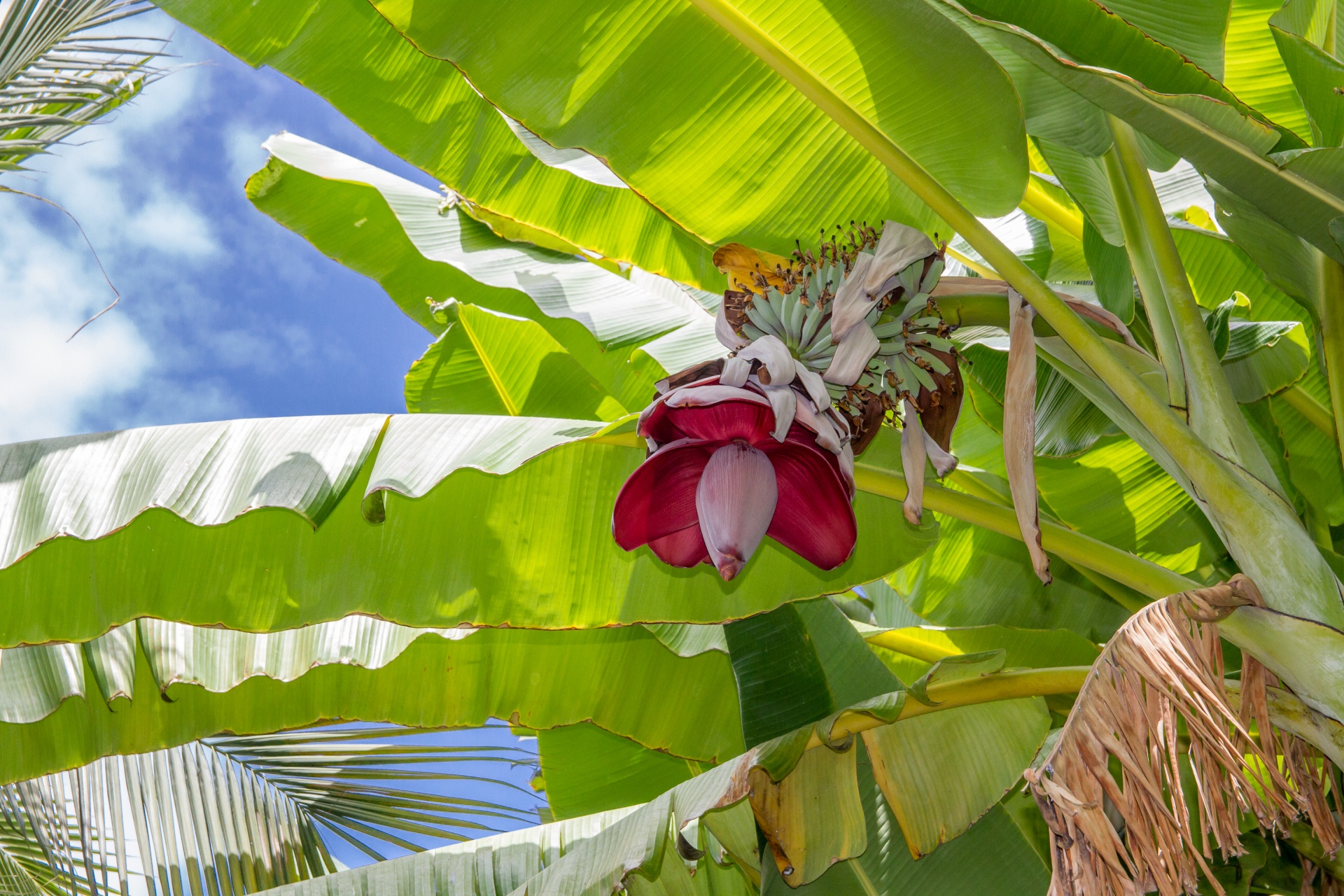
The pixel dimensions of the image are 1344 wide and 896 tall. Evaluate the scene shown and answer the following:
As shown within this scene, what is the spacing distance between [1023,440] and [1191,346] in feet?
0.80

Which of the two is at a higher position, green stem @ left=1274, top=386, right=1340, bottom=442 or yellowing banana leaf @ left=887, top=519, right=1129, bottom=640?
green stem @ left=1274, top=386, right=1340, bottom=442

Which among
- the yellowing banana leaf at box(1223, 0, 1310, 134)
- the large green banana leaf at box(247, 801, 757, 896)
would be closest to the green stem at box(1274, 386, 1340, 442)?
the yellowing banana leaf at box(1223, 0, 1310, 134)

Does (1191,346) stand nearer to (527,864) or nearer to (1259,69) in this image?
(1259,69)

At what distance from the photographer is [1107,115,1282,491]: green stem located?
3.51ft

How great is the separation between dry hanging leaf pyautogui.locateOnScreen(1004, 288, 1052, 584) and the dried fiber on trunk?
175mm

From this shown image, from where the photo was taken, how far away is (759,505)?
100 centimetres

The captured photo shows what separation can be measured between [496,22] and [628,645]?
998mm

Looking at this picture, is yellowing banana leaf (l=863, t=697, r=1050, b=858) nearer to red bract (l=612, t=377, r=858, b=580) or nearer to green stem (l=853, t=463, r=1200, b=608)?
green stem (l=853, t=463, r=1200, b=608)

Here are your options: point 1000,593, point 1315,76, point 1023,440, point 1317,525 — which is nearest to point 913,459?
point 1023,440

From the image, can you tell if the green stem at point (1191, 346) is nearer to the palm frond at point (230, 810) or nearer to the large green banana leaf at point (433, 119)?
the large green banana leaf at point (433, 119)

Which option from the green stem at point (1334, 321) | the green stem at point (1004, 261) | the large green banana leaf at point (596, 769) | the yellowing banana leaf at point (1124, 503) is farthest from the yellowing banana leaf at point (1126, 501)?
the large green banana leaf at point (596, 769)

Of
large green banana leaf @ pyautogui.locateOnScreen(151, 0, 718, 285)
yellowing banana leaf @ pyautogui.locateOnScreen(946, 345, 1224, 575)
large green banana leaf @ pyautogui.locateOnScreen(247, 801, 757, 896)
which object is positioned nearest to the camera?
large green banana leaf @ pyautogui.locateOnScreen(247, 801, 757, 896)

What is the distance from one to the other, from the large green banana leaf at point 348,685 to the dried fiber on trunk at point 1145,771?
33.3 inches

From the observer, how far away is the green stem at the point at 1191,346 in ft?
3.51
